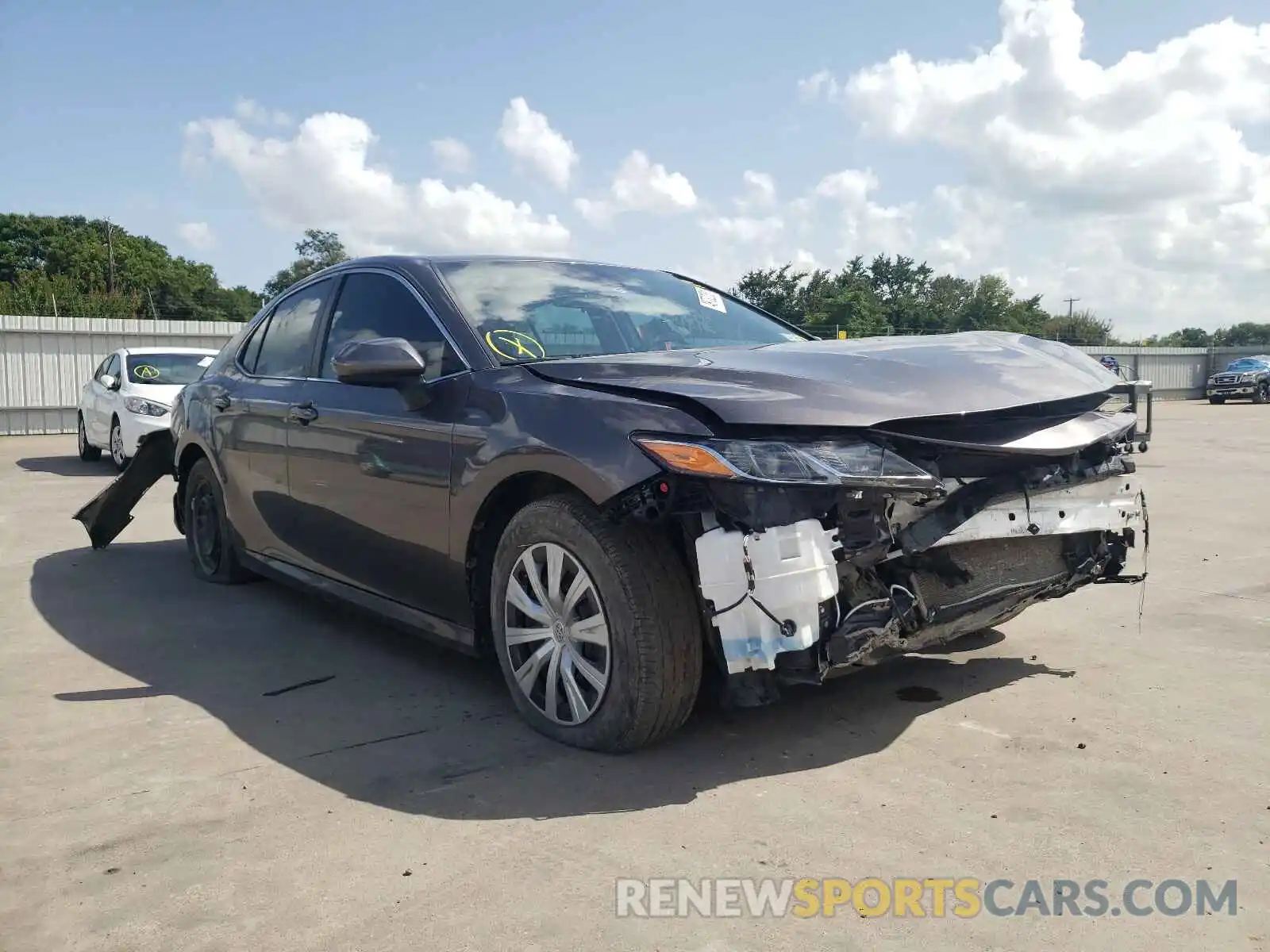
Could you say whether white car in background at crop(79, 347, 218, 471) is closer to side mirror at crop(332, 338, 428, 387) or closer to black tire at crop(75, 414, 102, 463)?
black tire at crop(75, 414, 102, 463)

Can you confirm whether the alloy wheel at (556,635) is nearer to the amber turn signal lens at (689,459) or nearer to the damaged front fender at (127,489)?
the amber turn signal lens at (689,459)

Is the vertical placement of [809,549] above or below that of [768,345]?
below

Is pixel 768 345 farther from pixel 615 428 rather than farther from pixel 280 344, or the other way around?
pixel 280 344

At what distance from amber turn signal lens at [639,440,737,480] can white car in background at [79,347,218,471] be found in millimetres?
10466

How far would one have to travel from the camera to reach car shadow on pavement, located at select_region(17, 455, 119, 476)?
13266mm

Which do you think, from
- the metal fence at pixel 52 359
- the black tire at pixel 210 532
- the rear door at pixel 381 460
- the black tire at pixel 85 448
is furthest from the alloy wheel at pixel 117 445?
the rear door at pixel 381 460

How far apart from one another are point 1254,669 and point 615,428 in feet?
9.34

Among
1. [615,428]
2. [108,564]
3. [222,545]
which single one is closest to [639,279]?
[615,428]

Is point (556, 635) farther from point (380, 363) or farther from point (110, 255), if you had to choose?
point (110, 255)

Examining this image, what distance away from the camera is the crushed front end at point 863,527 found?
2943 millimetres

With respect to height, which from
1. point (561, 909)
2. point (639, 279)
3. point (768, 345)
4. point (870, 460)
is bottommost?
point (561, 909)

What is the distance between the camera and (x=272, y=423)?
16.5ft

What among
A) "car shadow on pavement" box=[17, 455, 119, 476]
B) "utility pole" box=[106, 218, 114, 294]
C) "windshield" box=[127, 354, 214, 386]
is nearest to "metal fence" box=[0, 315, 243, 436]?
"car shadow on pavement" box=[17, 455, 119, 476]

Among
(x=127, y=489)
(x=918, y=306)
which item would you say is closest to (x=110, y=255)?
(x=918, y=306)
